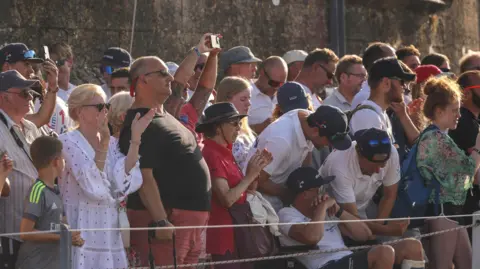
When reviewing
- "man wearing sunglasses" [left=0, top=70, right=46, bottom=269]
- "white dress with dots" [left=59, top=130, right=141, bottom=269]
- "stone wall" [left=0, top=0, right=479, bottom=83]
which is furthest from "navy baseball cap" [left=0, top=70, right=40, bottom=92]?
"stone wall" [left=0, top=0, right=479, bottom=83]

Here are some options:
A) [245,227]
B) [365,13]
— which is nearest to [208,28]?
[365,13]

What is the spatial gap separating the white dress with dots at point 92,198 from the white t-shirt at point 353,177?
1964mm

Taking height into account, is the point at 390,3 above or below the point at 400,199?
above

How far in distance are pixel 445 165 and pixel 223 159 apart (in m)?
1.98

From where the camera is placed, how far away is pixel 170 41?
13.5m

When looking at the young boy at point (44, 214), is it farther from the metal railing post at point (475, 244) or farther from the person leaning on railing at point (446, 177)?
the metal railing post at point (475, 244)

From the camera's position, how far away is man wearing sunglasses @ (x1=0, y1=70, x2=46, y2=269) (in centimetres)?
718

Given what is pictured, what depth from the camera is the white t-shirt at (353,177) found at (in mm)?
8773

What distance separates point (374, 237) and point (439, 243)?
63 centimetres

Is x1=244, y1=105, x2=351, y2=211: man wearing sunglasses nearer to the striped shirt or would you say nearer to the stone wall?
the striped shirt

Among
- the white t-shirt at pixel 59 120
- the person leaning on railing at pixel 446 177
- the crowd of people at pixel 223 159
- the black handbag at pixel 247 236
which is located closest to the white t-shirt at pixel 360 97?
the crowd of people at pixel 223 159

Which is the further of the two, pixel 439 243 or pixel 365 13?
pixel 365 13

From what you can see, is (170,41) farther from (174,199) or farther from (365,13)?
(174,199)

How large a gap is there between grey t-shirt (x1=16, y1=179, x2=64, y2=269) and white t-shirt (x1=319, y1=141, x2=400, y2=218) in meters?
2.55
